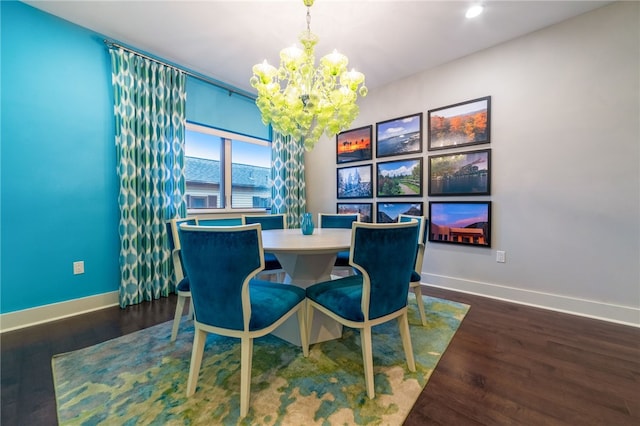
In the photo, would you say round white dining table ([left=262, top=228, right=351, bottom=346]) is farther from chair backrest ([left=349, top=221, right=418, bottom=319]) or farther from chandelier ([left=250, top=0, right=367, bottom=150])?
chandelier ([left=250, top=0, right=367, bottom=150])

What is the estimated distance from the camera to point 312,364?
157cm

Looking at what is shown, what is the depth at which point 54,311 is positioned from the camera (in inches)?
Answer: 87.7

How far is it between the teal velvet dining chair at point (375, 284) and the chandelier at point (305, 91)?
1.11 m

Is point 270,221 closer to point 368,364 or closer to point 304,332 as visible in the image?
point 304,332

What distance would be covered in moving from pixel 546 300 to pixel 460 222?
1055mm

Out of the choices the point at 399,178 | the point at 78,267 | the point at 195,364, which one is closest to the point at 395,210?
the point at 399,178

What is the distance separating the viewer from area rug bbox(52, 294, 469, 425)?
1.18m

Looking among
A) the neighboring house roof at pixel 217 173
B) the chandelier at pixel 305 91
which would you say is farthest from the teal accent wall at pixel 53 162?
the chandelier at pixel 305 91

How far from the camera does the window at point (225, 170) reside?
3.29m

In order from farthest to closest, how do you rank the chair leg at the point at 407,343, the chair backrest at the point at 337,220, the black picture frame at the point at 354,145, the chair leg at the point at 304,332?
the black picture frame at the point at 354,145
the chair backrest at the point at 337,220
the chair leg at the point at 304,332
the chair leg at the point at 407,343

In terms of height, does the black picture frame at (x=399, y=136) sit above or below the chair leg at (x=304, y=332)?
above

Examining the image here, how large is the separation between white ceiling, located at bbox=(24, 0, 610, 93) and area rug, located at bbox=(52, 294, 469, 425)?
2.70 metres

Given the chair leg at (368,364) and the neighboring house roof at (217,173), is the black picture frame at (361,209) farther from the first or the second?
the chair leg at (368,364)

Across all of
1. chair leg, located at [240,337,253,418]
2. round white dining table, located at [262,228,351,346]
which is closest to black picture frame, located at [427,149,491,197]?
round white dining table, located at [262,228,351,346]
